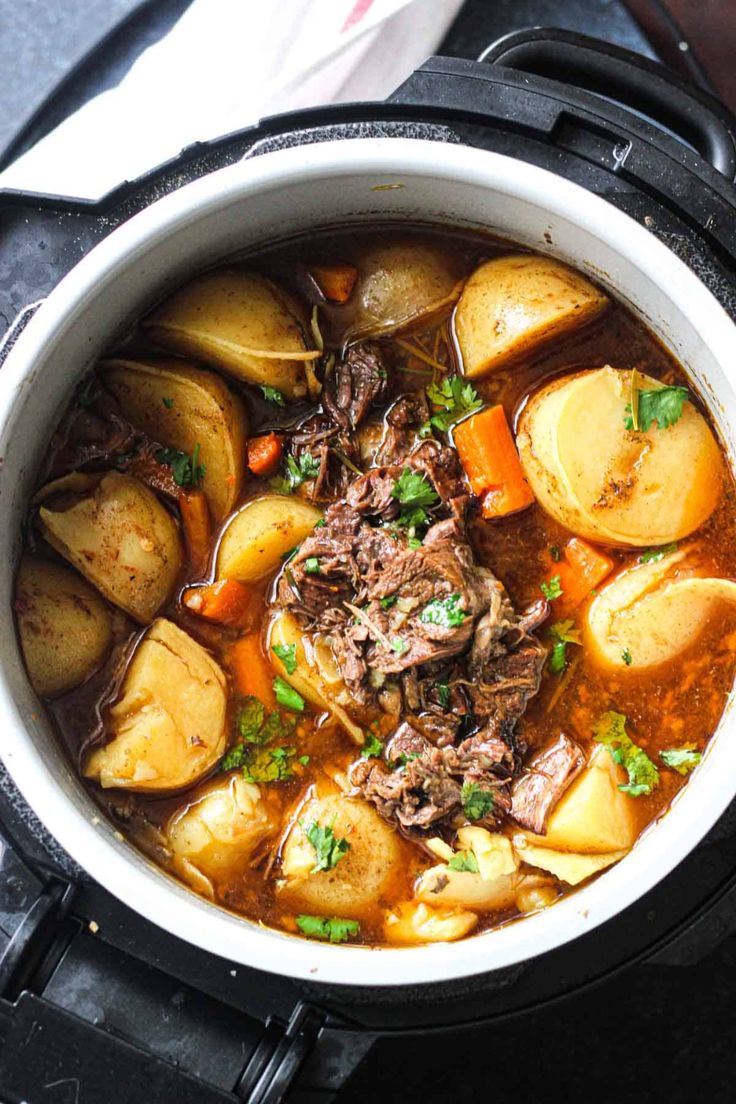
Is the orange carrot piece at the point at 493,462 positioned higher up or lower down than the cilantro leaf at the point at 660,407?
lower down

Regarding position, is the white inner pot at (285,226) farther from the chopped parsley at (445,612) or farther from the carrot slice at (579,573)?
the chopped parsley at (445,612)

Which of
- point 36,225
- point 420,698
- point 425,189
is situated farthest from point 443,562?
point 36,225

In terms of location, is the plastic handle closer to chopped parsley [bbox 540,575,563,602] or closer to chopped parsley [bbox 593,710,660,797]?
chopped parsley [bbox 540,575,563,602]

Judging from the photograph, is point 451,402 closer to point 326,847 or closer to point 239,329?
point 239,329

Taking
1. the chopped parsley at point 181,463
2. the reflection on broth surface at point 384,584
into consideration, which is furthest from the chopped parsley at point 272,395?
the chopped parsley at point 181,463

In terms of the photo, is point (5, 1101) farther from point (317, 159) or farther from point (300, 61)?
point (300, 61)
